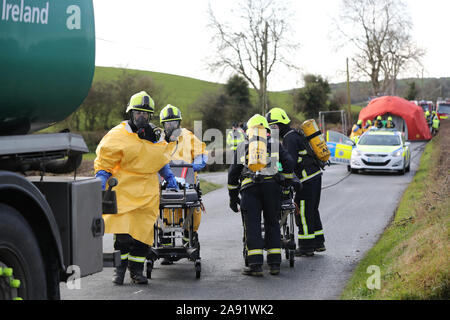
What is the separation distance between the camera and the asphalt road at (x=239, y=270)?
306 inches

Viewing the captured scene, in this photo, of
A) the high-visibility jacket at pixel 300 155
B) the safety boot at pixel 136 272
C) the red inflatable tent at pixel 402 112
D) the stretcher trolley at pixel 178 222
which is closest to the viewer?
the safety boot at pixel 136 272

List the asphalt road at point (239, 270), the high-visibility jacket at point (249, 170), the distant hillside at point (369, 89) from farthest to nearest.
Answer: the distant hillside at point (369, 89)
the high-visibility jacket at point (249, 170)
the asphalt road at point (239, 270)

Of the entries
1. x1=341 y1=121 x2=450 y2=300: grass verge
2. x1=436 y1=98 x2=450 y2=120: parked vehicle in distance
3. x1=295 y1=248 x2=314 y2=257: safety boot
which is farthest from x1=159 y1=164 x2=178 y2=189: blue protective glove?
x1=436 y1=98 x2=450 y2=120: parked vehicle in distance

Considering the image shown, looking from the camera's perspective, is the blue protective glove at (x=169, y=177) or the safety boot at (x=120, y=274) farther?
the blue protective glove at (x=169, y=177)

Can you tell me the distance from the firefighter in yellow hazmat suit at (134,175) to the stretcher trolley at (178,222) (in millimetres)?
526

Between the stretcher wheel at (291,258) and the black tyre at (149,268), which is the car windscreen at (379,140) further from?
the black tyre at (149,268)

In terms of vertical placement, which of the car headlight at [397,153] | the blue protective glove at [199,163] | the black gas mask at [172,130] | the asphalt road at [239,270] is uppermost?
the black gas mask at [172,130]

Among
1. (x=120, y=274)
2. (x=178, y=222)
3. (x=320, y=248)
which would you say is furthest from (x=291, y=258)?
(x=120, y=274)

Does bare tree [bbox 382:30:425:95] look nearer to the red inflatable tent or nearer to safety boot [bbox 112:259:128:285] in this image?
the red inflatable tent

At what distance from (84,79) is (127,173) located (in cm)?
258

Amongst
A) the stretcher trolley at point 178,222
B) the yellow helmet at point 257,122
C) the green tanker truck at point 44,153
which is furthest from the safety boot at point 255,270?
the green tanker truck at point 44,153

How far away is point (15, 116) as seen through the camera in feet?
16.1

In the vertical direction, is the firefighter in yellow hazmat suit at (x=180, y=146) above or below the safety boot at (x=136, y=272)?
above

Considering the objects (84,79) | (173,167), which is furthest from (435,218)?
(84,79)
